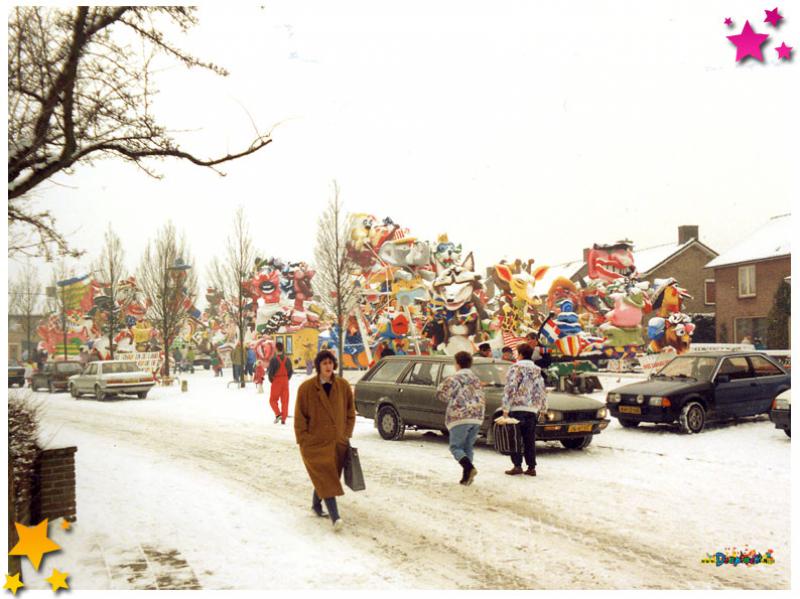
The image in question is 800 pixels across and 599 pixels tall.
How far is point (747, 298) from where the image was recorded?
29.8 metres

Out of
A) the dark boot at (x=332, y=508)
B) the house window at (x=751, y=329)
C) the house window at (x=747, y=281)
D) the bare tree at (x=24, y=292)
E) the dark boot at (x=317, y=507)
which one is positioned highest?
the house window at (x=747, y=281)

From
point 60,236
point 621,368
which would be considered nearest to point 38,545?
point 60,236

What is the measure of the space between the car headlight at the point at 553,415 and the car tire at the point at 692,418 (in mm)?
2985

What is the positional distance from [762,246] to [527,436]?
79.9 feet

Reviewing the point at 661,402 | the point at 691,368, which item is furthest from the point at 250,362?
the point at 661,402

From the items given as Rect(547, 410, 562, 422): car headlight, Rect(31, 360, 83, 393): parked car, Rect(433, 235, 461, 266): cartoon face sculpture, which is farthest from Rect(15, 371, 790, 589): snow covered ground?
Rect(31, 360, 83, 393): parked car

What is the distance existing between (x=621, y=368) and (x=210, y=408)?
17.0m

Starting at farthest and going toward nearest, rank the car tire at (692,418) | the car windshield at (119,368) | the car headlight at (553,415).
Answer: the car windshield at (119,368) < the car tire at (692,418) < the car headlight at (553,415)

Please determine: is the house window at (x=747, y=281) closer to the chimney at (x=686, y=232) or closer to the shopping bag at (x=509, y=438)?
the chimney at (x=686, y=232)

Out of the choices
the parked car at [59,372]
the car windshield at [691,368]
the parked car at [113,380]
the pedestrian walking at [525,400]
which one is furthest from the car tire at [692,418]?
the parked car at [59,372]

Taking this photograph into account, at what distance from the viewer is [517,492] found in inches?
300

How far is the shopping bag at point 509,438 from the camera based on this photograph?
8.55 meters

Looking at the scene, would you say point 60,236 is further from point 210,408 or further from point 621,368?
point 621,368

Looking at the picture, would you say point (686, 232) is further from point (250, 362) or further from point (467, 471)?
point (467, 471)
